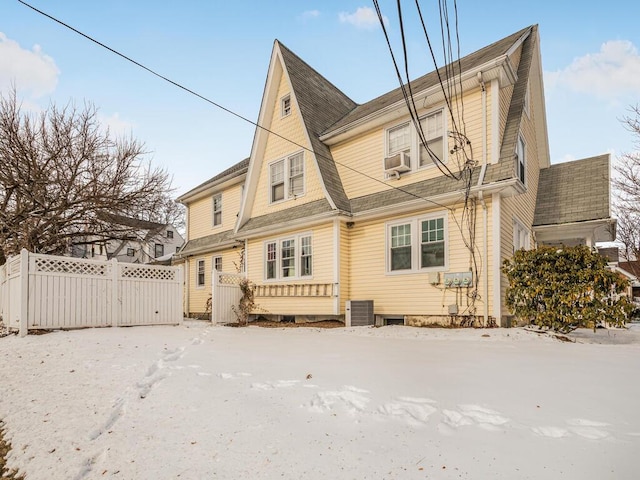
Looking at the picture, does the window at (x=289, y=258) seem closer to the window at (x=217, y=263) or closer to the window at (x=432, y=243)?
the window at (x=432, y=243)

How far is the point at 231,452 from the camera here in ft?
9.41

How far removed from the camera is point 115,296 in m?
10.1

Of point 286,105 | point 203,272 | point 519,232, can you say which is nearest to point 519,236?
point 519,232

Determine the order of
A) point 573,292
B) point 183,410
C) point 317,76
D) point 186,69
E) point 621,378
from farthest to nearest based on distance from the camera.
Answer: point 317,76, point 186,69, point 573,292, point 621,378, point 183,410

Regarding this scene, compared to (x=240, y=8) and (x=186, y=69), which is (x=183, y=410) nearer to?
(x=186, y=69)

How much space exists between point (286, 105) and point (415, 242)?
699cm

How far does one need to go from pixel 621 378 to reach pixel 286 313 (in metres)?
9.40

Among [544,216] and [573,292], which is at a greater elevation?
[544,216]

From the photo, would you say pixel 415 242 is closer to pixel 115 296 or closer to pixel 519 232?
pixel 519 232

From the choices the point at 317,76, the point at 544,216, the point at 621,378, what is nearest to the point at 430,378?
the point at 621,378

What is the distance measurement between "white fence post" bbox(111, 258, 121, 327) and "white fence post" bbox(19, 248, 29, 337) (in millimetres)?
1844

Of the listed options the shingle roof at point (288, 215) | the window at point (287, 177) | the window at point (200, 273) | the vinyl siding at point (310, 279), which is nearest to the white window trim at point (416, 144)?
the shingle roof at point (288, 215)

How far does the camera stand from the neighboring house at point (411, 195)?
9.44 m

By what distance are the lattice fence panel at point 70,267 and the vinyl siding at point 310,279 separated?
4.96m
